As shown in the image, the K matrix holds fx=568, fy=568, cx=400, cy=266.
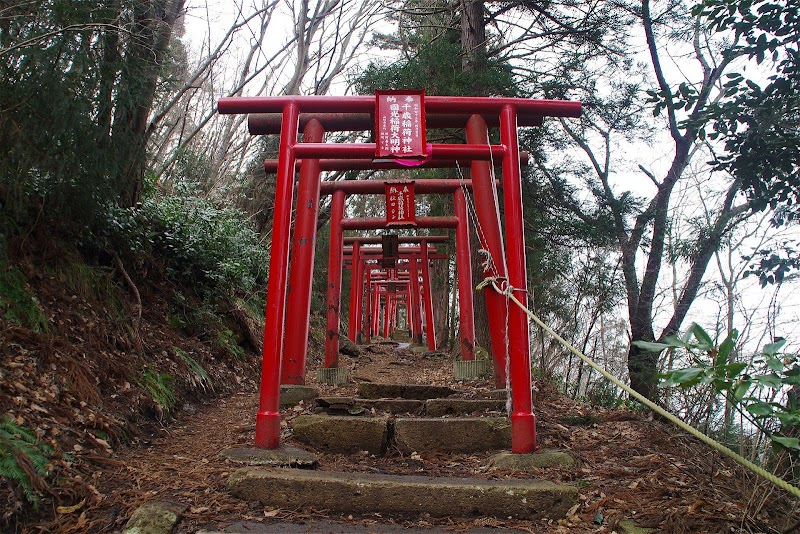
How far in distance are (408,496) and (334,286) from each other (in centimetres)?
516

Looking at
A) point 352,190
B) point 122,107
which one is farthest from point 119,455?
point 352,190

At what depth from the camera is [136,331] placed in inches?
191

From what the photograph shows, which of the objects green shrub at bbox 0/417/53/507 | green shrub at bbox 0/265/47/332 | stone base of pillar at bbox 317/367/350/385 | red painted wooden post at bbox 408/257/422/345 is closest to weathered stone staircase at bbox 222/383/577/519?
green shrub at bbox 0/417/53/507

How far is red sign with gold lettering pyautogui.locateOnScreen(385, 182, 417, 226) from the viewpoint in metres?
6.98

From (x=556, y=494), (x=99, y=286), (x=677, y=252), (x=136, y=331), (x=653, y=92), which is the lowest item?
(x=556, y=494)

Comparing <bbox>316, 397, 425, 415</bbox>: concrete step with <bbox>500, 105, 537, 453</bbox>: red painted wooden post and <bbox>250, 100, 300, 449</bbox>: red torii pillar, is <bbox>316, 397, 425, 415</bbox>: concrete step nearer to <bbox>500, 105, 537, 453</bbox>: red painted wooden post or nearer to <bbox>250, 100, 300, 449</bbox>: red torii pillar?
<bbox>250, 100, 300, 449</bbox>: red torii pillar

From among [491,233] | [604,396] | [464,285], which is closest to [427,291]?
[464,285]

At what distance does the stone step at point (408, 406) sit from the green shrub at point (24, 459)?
194 centimetres

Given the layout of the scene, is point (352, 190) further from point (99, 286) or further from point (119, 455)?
point (119, 455)

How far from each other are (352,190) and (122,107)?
136 inches

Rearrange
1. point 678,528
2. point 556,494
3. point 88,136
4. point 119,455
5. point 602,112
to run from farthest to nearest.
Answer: point 602,112, point 88,136, point 119,455, point 556,494, point 678,528

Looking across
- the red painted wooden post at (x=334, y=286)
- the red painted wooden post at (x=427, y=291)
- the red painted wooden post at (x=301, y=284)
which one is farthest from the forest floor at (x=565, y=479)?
the red painted wooden post at (x=427, y=291)

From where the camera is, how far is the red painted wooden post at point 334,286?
7.12m

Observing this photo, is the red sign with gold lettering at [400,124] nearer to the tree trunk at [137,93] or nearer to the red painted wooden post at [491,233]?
the red painted wooden post at [491,233]
